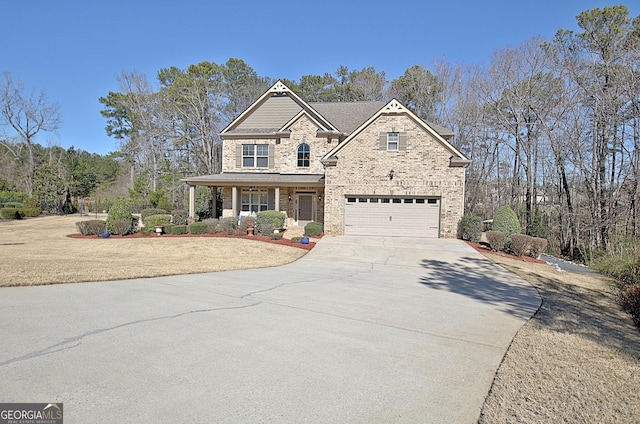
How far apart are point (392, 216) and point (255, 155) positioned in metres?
10.2

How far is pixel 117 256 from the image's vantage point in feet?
44.4

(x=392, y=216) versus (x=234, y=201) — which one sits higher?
(x=234, y=201)

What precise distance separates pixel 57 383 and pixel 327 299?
4925mm

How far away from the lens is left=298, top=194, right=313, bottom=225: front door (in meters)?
23.1

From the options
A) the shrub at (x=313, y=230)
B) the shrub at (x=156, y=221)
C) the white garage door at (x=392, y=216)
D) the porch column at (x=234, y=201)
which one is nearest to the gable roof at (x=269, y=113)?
the porch column at (x=234, y=201)

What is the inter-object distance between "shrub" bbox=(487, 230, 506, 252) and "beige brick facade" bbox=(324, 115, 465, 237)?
2703 mm

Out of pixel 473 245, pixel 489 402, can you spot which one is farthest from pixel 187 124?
pixel 489 402

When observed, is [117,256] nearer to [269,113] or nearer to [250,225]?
[250,225]

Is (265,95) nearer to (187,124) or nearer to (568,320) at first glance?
(187,124)

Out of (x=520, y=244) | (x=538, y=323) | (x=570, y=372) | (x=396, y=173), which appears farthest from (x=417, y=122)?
(x=570, y=372)

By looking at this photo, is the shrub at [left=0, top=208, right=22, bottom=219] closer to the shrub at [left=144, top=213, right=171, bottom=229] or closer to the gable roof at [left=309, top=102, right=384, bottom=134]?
the shrub at [left=144, top=213, right=171, bottom=229]

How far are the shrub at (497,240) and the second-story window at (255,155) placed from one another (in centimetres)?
1416

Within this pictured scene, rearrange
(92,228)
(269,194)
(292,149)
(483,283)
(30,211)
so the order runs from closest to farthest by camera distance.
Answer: (483,283), (92,228), (292,149), (269,194), (30,211)

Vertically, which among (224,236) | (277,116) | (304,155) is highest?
(277,116)
